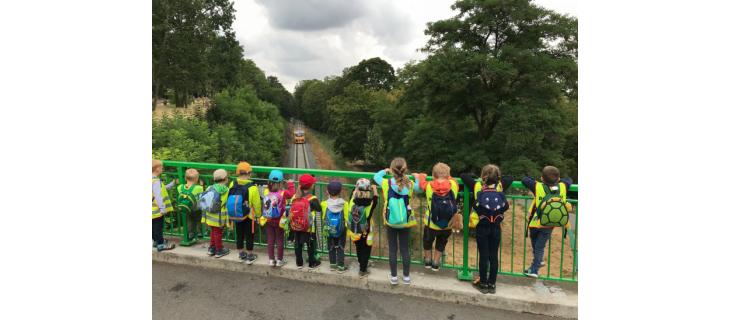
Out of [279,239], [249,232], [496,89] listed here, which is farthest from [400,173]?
[496,89]

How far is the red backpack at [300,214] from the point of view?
423cm

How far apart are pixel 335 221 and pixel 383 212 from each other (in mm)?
542

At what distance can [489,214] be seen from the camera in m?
3.89

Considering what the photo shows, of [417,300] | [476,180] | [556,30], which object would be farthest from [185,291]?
[556,30]

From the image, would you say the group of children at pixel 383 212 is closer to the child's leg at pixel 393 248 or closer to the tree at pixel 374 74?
the child's leg at pixel 393 248

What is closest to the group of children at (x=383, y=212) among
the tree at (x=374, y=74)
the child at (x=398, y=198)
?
the child at (x=398, y=198)

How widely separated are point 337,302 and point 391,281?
63 centimetres

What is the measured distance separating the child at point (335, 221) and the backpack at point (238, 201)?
1022 millimetres

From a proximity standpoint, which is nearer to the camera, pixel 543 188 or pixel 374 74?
pixel 543 188

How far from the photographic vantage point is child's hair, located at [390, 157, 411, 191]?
12.9ft

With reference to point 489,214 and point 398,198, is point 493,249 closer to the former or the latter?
point 489,214

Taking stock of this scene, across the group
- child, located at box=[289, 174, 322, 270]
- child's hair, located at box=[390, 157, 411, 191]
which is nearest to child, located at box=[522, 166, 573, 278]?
child's hair, located at box=[390, 157, 411, 191]

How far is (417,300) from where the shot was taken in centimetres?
408

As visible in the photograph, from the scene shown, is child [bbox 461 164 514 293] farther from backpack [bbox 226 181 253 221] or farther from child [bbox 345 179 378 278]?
backpack [bbox 226 181 253 221]
